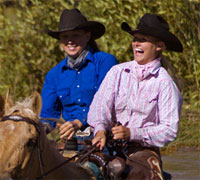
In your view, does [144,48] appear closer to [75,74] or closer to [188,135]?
[75,74]

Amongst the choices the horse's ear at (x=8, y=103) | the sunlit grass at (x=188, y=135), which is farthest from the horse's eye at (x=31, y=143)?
the sunlit grass at (x=188, y=135)

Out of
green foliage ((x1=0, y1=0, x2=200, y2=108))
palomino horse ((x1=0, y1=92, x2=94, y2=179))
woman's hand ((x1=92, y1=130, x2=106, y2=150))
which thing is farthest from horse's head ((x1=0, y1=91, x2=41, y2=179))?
green foliage ((x1=0, y1=0, x2=200, y2=108))

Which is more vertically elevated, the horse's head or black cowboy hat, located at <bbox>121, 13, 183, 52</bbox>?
black cowboy hat, located at <bbox>121, 13, 183, 52</bbox>

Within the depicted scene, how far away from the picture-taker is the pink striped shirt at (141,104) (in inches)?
177

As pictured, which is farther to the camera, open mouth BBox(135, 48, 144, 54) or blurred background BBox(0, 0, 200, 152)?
blurred background BBox(0, 0, 200, 152)

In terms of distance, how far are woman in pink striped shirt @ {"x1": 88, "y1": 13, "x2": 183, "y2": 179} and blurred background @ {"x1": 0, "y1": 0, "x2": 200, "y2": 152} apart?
4.88m

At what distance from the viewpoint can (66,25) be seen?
209 inches

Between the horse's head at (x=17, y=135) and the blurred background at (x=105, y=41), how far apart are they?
235 inches

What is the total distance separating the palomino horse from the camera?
348 cm

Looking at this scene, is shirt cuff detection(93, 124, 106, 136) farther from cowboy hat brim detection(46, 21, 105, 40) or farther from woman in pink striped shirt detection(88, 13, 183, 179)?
cowboy hat brim detection(46, 21, 105, 40)

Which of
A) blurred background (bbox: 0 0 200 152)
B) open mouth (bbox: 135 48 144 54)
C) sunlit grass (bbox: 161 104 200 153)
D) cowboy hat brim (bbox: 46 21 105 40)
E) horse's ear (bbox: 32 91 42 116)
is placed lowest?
sunlit grass (bbox: 161 104 200 153)

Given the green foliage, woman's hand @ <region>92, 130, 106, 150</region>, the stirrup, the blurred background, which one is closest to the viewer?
the stirrup

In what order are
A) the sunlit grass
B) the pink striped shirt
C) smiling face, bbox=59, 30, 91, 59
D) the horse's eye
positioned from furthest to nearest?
the sunlit grass < smiling face, bbox=59, 30, 91, 59 < the pink striped shirt < the horse's eye

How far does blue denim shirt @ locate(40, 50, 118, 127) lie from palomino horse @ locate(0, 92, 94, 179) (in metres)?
1.37
